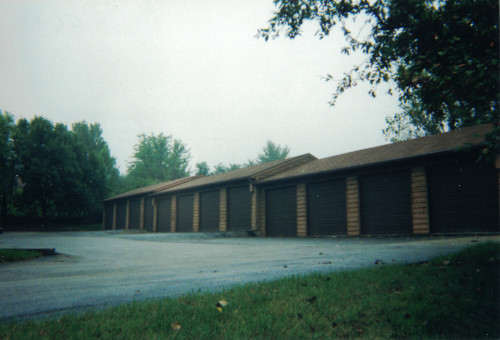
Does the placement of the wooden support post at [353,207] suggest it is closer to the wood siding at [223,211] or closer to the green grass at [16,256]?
the wood siding at [223,211]

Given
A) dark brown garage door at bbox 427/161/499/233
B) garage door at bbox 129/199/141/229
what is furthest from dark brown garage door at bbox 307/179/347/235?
garage door at bbox 129/199/141/229

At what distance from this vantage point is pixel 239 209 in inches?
846

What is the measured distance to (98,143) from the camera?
73.4m

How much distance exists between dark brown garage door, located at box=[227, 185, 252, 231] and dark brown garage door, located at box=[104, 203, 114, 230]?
20.8 metres

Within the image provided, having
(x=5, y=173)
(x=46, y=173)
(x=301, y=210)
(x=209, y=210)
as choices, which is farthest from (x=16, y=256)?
(x=5, y=173)

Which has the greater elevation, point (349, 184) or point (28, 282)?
point (349, 184)

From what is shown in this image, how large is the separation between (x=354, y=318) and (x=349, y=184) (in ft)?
45.6

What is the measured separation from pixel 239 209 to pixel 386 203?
9530 millimetres

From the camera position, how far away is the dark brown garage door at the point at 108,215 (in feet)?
123

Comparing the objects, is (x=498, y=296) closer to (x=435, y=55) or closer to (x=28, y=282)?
(x=435, y=55)

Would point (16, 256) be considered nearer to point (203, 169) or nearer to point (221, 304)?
point (221, 304)

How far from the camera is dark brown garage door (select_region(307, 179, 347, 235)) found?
54.3 feet

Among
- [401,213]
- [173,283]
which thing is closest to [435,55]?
[173,283]

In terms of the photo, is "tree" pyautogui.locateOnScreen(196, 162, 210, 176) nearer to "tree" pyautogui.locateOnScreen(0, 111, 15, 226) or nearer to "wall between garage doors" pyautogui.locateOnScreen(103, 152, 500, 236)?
"tree" pyautogui.locateOnScreen(0, 111, 15, 226)
